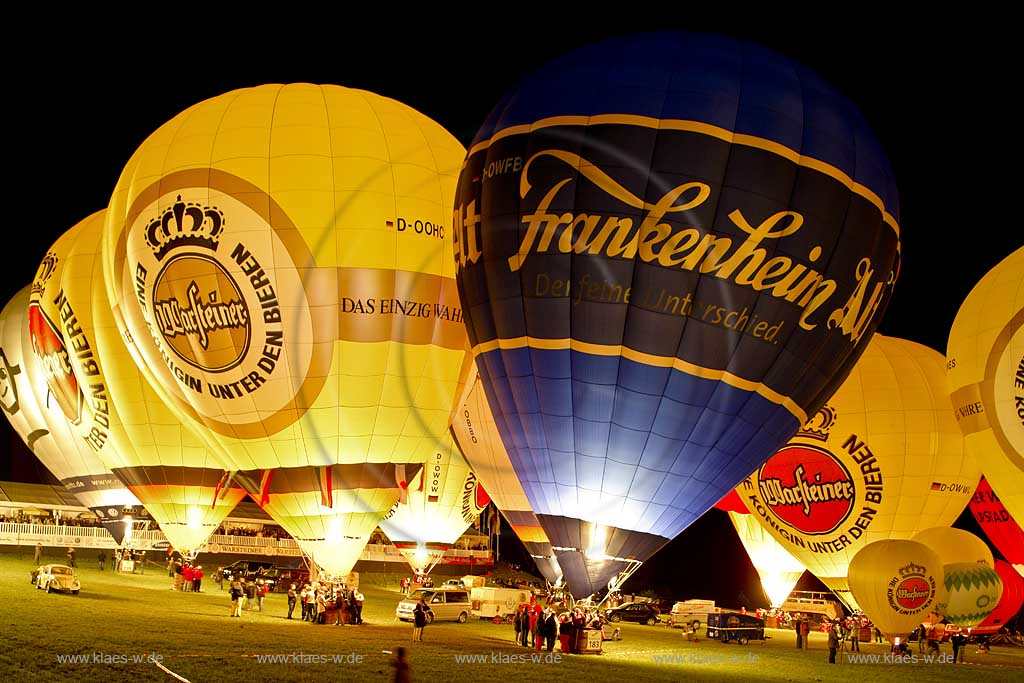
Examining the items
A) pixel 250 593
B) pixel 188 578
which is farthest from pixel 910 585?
pixel 188 578

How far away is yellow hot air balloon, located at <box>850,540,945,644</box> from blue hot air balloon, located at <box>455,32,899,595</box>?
22.8 ft

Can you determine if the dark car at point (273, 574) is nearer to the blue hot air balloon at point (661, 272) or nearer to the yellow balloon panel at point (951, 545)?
the yellow balloon panel at point (951, 545)

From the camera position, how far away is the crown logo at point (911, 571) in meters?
21.0

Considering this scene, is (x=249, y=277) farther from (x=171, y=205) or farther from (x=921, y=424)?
(x=921, y=424)

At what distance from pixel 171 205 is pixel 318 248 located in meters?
2.77

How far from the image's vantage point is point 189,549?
23.6 metres

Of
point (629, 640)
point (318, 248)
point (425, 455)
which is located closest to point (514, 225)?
point (318, 248)

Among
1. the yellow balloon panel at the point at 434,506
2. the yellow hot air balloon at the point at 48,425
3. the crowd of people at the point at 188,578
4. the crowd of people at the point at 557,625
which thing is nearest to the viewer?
the crowd of people at the point at 557,625

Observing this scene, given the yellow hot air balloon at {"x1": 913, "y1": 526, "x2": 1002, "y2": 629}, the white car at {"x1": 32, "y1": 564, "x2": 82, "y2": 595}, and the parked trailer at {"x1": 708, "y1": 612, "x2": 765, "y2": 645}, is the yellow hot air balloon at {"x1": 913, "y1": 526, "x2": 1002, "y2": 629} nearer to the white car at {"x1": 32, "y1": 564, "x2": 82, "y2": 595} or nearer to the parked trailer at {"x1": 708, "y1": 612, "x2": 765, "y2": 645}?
the parked trailer at {"x1": 708, "y1": 612, "x2": 765, "y2": 645}

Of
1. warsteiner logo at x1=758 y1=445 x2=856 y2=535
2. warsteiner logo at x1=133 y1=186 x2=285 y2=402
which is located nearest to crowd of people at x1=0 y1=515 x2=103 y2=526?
warsteiner logo at x1=133 y1=186 x2=285 y2=402

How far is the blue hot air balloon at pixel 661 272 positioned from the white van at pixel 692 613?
12546mm

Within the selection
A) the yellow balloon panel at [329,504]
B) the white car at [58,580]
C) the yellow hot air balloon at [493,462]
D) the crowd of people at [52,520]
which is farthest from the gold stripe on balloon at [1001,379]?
the crowd of people at [52,520]

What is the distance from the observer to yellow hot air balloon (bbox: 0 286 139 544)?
90.1ft

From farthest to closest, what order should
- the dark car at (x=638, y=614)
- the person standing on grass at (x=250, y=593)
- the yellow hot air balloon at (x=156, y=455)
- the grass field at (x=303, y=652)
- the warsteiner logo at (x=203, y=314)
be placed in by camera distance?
1. the dark car at (x=638, y=614)
2. the yellow hot air balloon at (x=156, y=455)
3. the person standing on grass at (x=250, y=593)
4. the warsteiner logo at (x=203, y=314)
5. the grass field at (x=303, y=652)
